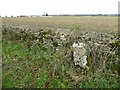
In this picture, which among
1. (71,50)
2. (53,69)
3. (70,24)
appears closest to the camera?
(53,69)

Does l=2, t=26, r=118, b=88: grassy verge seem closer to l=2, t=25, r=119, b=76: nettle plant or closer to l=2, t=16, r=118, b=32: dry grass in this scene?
l=2, t=25, r=119, b=76: nettle plant

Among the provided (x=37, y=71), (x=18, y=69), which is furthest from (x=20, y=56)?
(x=37, y=71)

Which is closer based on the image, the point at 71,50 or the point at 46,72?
the point at 46,72

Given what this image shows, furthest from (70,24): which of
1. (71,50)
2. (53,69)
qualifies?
(53,69)

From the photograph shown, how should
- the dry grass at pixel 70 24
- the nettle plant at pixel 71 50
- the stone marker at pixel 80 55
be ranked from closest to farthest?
1. the nettle plant at pixel 71 50
2. the stone marker at pixel 80 55
3. the dry grass at pixel 70 24

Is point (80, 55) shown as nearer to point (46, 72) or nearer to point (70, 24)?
point (46, 72)

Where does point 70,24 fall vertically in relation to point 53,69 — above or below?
above

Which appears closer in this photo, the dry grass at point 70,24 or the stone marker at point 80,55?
the stone marker at point 80,55

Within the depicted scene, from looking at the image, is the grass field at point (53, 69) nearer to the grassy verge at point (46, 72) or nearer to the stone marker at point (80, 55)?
the grassy verge at point (46, 72)

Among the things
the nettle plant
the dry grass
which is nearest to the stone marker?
the nettle plant

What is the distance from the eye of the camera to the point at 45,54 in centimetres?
956

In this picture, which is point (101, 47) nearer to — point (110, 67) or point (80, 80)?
point (110, 67)

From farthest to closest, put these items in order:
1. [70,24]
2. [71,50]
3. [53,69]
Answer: [70,24], [71,50], [53,69]

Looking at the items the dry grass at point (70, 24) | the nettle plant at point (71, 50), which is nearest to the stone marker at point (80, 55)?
the nettle plant at point (71, 50)
